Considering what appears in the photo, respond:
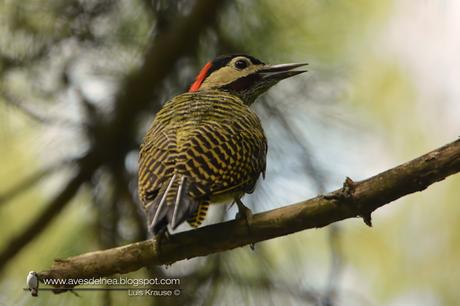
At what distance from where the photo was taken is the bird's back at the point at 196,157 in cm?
266

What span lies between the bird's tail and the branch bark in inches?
6.5

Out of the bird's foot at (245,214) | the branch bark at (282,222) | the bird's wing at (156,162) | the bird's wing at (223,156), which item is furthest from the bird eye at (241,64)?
the branch bark at (282,222)

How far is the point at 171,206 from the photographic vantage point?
258cm

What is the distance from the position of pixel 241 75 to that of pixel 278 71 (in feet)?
0.60

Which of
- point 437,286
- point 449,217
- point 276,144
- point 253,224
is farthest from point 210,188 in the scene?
point 449,217

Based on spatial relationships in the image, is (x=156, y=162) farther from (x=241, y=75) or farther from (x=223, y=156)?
(x=241, y=75)

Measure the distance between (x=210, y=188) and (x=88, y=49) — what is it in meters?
1.57

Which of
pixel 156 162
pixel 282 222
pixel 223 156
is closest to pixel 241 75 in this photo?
pixel 223 156

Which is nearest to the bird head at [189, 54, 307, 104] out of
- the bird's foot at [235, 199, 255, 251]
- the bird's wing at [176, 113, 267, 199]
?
the bird's wing at [176, 113, 267, 199]

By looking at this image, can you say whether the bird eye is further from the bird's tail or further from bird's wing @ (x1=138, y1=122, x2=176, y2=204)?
the bird's tail

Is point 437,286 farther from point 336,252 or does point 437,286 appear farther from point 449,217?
point 336,252

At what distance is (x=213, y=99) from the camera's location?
358 centimetres

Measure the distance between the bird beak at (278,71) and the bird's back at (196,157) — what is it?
40cm

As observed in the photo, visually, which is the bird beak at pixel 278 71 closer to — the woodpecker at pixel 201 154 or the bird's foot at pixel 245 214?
the woodpecker at pixel 201 154
